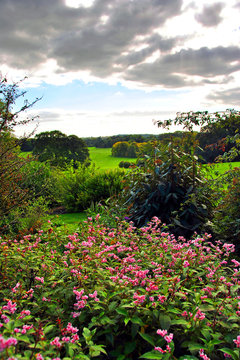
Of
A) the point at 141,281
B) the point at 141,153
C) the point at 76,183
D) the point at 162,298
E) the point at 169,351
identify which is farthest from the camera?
the point at 76,183

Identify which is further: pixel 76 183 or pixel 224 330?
pixel 76 183

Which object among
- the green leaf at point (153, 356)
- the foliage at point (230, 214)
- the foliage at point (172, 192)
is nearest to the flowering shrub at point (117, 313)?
the green leaf at point (153, 356)

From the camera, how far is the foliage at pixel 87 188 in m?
8.91

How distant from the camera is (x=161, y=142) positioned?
6215 millimetres

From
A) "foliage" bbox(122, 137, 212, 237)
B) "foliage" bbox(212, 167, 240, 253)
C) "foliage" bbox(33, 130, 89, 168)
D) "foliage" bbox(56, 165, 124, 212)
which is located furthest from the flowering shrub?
"foliage" bbox(33, 130, 89, 168)

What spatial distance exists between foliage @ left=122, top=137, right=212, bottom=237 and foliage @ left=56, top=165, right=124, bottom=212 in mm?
3183

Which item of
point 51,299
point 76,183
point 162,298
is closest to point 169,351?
point 162,298

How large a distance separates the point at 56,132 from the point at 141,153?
16679 millimetres

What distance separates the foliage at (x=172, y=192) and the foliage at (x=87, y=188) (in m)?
3.18

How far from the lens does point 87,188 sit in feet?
29.9

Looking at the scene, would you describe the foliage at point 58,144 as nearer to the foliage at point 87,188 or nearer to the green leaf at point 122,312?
the foliage at point 87,188

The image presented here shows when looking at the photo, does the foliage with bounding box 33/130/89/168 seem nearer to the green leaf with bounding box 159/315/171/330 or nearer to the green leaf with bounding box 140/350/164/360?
the green leaf with bounding box 159/315/171/330

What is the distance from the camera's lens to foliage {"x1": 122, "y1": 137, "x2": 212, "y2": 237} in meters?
4.89

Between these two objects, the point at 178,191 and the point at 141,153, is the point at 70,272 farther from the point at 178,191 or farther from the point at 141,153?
the point at 141,153
